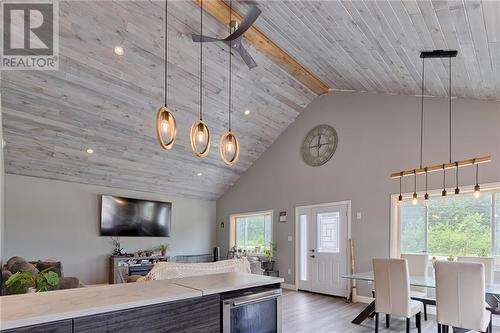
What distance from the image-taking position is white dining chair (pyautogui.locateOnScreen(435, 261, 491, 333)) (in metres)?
3.46

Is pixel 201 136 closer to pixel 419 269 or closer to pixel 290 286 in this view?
pixel 419 269

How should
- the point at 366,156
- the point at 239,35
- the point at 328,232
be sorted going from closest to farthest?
the point at 239,35 < the point at 366,156 < the point at 328,232

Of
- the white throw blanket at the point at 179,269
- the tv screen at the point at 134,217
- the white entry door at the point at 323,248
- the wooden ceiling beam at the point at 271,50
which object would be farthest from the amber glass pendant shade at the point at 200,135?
the tv screen at the point at 134,217

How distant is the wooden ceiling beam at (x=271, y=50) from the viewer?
4866 mm

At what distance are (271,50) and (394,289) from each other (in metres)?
4.17

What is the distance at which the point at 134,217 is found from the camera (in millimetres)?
8797

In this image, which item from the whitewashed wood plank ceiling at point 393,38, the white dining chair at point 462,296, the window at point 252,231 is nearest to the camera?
the whitewashed wood plank ceiling at point 393,38

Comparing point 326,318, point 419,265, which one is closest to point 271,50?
point 419,265

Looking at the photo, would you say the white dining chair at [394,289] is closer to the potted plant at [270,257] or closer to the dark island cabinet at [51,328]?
the dark island cabinet at [51,328]

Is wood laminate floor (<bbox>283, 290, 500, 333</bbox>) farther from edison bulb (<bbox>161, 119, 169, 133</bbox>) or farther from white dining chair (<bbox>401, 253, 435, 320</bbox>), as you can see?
edison bulb (<bbox>161, 119, 169, 133</bbox>)

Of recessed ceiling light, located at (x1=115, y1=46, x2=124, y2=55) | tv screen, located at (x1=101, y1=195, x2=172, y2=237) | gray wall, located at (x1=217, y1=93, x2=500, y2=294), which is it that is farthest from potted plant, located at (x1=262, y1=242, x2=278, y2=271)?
recessed ceiling light, located at (x1=115, y1=46, x2=124, y2=55)

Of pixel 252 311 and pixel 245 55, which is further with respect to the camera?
pixel 245 55

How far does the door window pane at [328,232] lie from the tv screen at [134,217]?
14.4 ft

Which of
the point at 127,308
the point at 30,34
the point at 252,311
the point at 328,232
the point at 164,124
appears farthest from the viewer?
the point at 328,232
